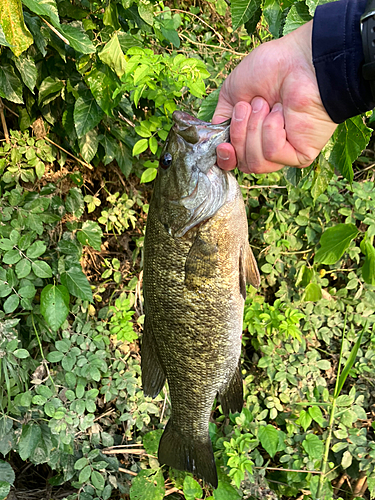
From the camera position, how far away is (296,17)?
1.07m

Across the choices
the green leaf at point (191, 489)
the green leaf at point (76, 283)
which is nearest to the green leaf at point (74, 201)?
the green leaf at point (76, 283)

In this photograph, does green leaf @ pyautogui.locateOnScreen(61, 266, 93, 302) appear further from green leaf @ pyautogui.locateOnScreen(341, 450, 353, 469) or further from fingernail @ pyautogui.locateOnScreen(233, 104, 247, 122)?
green leaf @ pyautogui.locateOnScreen(341, 450, 353, 469)

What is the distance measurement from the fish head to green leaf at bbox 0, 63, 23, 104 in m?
0.93

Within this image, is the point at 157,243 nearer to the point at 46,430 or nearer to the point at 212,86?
the point at 46,430

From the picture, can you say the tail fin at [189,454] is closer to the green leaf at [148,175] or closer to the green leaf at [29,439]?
the green leaf at [29,439]

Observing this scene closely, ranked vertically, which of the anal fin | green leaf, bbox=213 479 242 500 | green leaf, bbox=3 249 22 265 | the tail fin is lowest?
green leaf, bbox=213 479 242 500

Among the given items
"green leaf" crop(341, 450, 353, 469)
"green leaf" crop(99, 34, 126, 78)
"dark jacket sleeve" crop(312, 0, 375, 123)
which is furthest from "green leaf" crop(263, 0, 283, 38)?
"green leaf" crop(341, 450, 353, 469)

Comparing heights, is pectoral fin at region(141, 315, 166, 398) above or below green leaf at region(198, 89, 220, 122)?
below

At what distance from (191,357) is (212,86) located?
2.00 meters

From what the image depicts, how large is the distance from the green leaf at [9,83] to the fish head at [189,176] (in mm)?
932

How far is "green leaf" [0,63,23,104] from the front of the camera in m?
1.69

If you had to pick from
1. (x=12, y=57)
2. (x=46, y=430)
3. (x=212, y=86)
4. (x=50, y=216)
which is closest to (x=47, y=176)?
(x=50, y=216)

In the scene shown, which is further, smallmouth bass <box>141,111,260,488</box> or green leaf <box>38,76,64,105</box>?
green leaf <box>38,76,64,105</box>

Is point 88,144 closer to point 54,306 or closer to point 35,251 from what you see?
point 35,251
